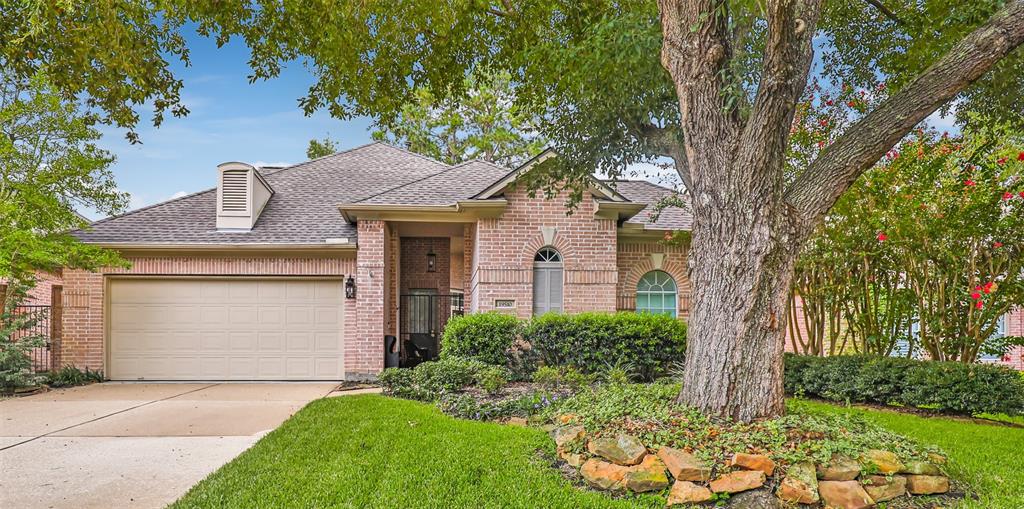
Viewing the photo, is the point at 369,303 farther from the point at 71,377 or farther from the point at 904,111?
the point at 904,111

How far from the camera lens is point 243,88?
1079 centimetres

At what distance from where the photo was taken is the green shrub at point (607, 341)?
9625 millimetres

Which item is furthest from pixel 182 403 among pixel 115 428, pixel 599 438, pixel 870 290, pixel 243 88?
pixel 870 290

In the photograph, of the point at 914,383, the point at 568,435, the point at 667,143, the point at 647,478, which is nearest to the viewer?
the point at 647,478

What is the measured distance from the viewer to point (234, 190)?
12508mm

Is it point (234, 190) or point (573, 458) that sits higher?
point (234, 190)

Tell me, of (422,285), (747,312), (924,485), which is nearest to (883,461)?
(924,485)

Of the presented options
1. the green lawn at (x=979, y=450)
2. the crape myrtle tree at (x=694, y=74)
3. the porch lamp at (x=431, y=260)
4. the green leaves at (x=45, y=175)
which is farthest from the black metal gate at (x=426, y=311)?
the green lawn at (x=979, y=450)

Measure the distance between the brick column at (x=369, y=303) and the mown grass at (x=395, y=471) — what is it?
15.6 feet

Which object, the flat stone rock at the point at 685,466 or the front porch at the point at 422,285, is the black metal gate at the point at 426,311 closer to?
the front porch at the point at 422,285

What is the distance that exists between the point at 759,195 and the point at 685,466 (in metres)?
2.16

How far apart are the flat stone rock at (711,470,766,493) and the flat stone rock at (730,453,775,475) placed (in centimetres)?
3

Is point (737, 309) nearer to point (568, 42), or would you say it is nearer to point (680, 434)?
point (680, 434)

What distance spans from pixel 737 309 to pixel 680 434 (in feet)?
3.51
